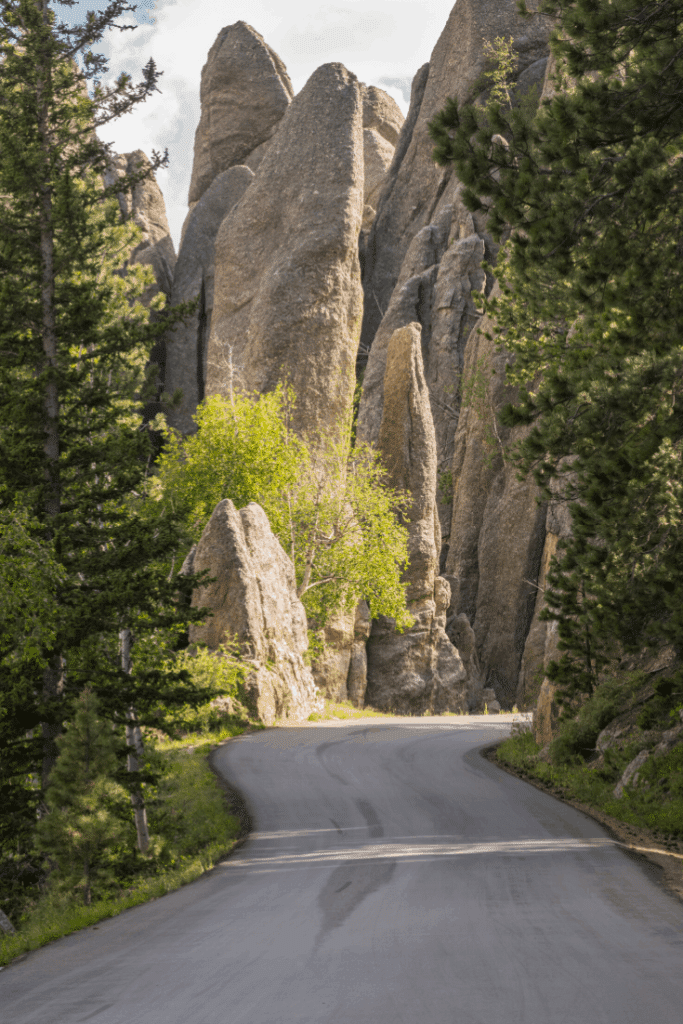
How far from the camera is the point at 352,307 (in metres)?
38.6

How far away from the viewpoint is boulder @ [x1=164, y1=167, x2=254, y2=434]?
162ft

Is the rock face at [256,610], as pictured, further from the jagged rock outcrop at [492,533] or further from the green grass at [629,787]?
the jagged rock outcrop at [492,533]

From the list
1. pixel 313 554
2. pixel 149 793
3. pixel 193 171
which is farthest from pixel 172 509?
pixel 193 171

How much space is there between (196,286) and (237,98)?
44.4 feet

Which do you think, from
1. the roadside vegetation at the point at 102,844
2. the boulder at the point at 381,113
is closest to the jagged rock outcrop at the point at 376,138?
the boulder at the point at 381,113

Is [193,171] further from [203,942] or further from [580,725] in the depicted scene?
[203,942]

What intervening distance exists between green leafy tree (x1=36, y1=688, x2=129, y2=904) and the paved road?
1.34 m

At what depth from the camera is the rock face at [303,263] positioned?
37406mm

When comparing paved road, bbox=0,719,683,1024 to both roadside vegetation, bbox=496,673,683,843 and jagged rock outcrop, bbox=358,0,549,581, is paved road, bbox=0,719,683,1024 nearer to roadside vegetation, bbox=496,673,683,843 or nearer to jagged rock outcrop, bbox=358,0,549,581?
roadside vegetation, bbox=496,673,683,843

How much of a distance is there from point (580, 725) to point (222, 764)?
6521mm

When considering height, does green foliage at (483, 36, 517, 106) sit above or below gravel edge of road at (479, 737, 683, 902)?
above

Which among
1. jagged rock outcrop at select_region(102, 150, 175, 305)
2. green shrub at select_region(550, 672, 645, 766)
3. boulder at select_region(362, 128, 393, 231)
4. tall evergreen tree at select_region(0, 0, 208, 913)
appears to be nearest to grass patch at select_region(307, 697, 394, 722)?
green shrub at select_region(550, 672, 645, 766)

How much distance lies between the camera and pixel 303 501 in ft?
102

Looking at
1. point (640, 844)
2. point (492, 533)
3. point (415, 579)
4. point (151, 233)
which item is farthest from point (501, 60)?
point (640, 844)
